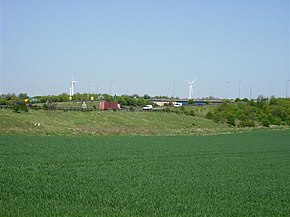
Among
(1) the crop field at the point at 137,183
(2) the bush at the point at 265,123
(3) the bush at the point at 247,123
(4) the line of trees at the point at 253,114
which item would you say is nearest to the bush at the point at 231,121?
(4) the line of trees at the point at 253,114

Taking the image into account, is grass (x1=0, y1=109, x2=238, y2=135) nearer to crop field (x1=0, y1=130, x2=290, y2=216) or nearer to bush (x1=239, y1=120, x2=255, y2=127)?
bush (x1=239, y1=120, x2=255, y2=127)

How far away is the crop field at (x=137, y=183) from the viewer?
18.0 m

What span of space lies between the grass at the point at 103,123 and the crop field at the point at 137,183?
22734 millimetres

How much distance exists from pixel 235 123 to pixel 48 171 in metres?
80.7

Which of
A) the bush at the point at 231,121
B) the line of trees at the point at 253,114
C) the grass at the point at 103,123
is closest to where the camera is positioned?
the grass at the point at 103,123

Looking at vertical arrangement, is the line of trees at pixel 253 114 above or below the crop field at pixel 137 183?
above

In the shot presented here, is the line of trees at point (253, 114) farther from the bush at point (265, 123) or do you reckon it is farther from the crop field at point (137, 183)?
the crop field at point (137, 183)

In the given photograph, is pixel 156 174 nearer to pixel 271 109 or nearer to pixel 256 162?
pixel 256 162

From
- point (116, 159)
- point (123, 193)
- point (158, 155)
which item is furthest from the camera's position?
point (158, 155)

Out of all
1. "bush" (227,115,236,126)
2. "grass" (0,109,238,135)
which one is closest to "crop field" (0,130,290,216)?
"grass" (0,109,238,135)

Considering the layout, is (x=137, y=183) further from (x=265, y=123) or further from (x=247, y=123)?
(x=265, y=123)

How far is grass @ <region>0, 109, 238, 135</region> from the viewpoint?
65188 mm

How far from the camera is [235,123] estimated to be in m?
105

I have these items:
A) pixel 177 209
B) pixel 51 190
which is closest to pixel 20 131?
pixel 51 190
